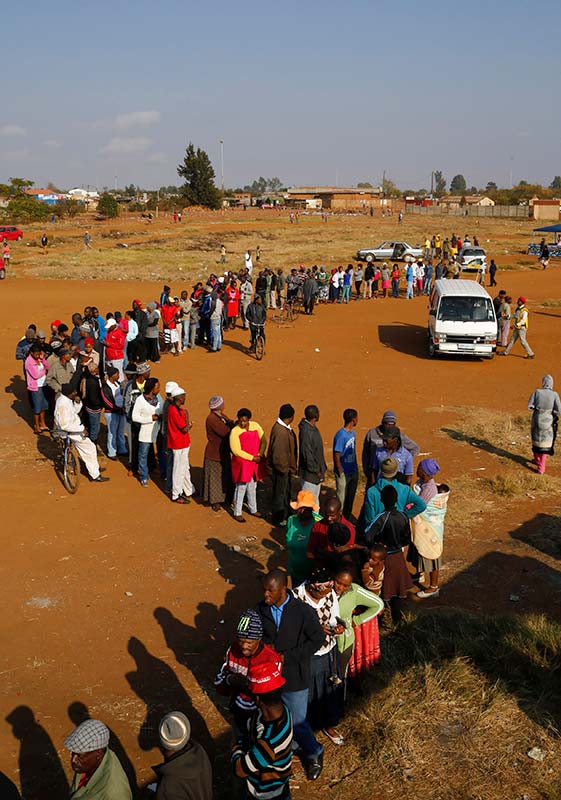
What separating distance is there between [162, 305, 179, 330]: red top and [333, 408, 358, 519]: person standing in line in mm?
10489

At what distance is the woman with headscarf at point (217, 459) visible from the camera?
9328mm

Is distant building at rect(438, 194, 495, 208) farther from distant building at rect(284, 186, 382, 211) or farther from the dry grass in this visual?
the dry grass

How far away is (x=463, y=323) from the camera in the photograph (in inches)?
730

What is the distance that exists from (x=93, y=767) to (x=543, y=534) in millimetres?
6871

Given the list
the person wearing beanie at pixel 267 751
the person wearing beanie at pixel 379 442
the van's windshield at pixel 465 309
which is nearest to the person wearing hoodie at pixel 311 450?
the person wearing beanie at pixel 379 442

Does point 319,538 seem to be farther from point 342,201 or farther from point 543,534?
point 342,201

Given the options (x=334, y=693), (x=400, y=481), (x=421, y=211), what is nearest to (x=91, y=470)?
(x=400, y=481)

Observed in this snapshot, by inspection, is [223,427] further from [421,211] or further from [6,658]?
[421,211]

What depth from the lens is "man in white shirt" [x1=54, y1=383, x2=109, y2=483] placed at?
10164 millimetres

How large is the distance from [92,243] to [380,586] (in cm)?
4733

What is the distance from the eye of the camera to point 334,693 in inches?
211

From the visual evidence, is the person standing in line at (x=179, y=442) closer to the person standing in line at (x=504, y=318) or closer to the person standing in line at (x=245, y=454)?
the person standing in line at (x=245, y=454)

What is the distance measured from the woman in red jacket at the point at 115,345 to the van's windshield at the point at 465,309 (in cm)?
834

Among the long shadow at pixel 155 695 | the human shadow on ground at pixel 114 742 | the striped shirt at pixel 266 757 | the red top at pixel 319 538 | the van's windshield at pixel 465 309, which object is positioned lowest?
the long shadow at pixel 155 695
